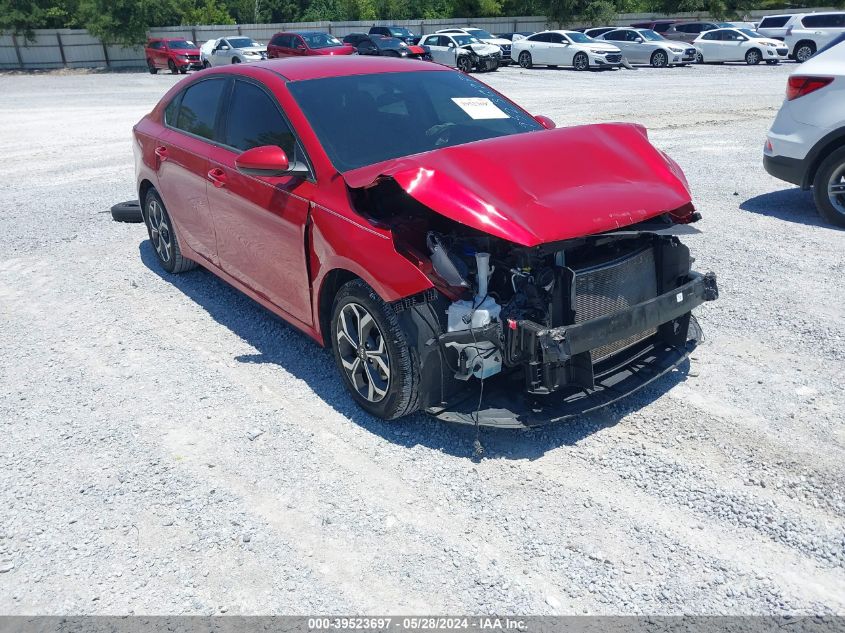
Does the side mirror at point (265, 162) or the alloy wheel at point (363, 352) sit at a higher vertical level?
the side mirror at point (265, 162)

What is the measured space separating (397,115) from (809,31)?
103 feet

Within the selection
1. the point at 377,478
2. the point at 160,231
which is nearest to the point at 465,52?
the point at 160,231

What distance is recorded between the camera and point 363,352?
3.88 metres

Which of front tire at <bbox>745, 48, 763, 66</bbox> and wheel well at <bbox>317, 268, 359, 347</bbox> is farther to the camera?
front tire at <bbox>745, 48, 763, 66</bbox>

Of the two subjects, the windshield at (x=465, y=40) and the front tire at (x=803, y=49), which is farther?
the front tire at (x=803, y=49)

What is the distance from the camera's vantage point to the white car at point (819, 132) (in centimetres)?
687

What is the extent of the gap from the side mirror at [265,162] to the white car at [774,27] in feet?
108

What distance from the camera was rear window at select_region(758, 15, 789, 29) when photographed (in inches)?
1244

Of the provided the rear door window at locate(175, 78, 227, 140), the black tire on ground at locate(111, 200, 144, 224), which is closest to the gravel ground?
the rear door window at locate(175, 78, 227, 140)

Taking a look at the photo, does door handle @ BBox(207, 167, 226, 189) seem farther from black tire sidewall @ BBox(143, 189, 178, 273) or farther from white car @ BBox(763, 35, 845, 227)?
white car @ BBox(763, 35, 845, 227)

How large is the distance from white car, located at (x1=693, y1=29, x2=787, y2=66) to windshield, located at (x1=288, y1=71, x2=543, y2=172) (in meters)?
27.4

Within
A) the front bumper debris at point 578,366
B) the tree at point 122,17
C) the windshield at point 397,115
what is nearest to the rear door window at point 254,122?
the windshield at point 397,115

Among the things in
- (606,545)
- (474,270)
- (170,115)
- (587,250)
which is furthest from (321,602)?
(170,115)

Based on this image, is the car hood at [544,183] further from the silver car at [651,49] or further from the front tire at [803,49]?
the front tire at [803,49]
